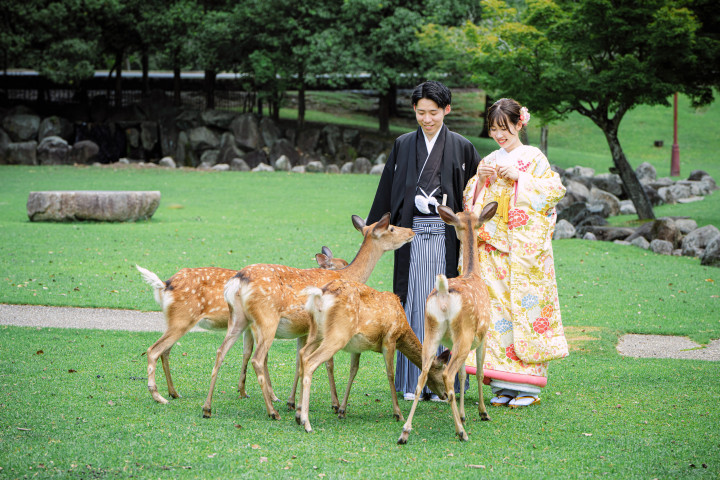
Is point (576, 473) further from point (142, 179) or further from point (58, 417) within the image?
point (142, 179)

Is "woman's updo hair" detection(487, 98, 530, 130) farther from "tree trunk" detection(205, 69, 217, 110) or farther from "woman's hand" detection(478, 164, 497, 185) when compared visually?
"tree trunk" detection(205, 69, 217, 110)

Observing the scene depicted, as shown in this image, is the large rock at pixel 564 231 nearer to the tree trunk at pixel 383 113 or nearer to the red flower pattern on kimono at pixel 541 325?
the red flower pattern on kimono at pixel 541 325

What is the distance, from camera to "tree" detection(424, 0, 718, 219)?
55.7ft

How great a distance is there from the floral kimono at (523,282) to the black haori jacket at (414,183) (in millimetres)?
198

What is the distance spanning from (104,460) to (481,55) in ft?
59.9

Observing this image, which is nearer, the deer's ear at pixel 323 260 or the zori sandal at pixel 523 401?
the zori sandal at pixel 523 401

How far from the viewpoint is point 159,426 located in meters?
5.06

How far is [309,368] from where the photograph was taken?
507 cm

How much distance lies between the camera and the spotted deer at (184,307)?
5.73 meters

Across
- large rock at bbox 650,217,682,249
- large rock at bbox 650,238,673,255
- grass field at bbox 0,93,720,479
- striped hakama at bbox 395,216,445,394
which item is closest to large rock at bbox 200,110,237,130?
grass field at bbox 0,93,720,479

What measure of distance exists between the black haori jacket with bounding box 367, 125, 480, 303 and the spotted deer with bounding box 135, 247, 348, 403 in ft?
4.63

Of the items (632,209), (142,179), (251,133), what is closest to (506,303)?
(632,209)

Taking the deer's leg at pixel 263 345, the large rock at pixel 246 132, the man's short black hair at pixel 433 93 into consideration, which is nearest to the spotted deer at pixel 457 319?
the man's short black hair at pixel 433 93

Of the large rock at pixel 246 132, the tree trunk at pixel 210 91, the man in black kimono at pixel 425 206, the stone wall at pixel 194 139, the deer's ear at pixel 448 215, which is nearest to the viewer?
the deer's ear at pixel 448 215
